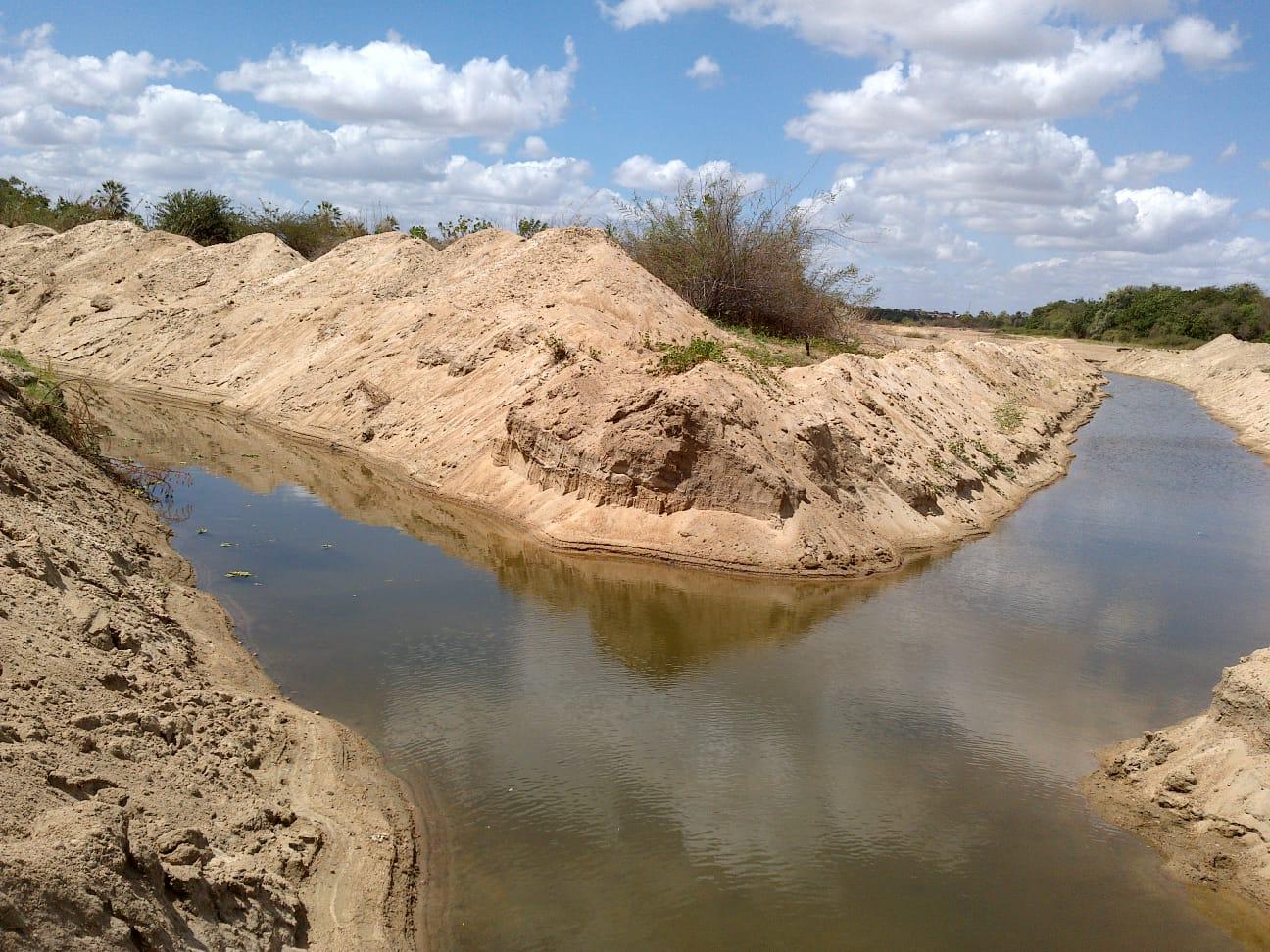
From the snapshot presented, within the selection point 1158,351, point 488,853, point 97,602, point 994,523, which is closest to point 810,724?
point 488,853

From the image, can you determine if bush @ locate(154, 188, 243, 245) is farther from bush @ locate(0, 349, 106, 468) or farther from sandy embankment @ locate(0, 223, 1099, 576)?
bush @ locate(0, 349, 106, 468)

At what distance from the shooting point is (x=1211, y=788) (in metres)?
8.27

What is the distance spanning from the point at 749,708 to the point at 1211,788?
3967mm

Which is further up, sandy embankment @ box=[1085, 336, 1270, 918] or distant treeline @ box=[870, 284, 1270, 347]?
distant treeline @ box=[870, 284, 1270, 347]

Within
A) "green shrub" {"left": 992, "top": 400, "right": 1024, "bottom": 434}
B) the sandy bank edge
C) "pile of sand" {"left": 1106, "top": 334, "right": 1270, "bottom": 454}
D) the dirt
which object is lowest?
the dirt

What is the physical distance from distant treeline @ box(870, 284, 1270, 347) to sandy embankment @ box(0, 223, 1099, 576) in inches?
1238

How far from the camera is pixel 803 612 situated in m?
12.9

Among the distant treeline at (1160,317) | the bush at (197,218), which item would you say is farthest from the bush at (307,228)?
the distant treeline at (1160,317)

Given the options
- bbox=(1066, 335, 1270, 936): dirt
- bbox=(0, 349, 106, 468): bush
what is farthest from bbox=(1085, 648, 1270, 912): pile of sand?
bbox=(0, 349, 106, 468): bush

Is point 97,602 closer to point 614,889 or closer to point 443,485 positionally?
point 614,889

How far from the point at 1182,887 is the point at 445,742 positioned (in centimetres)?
591

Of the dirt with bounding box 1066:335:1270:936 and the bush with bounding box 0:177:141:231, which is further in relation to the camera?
the bush with bounding box 0:177:141:231

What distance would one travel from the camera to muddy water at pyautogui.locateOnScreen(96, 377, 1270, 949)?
271 inches

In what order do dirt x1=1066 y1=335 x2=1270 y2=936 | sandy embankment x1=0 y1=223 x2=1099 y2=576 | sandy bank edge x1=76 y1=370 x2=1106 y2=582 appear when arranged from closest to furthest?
dirt x1=1066 y1=335 x2=1270 y2=936 → sandy bank edge x1=76 y1=370 x2=1106 y2=582 → sandy embankment x1=0 y1=223 x2=1099 y2=576
